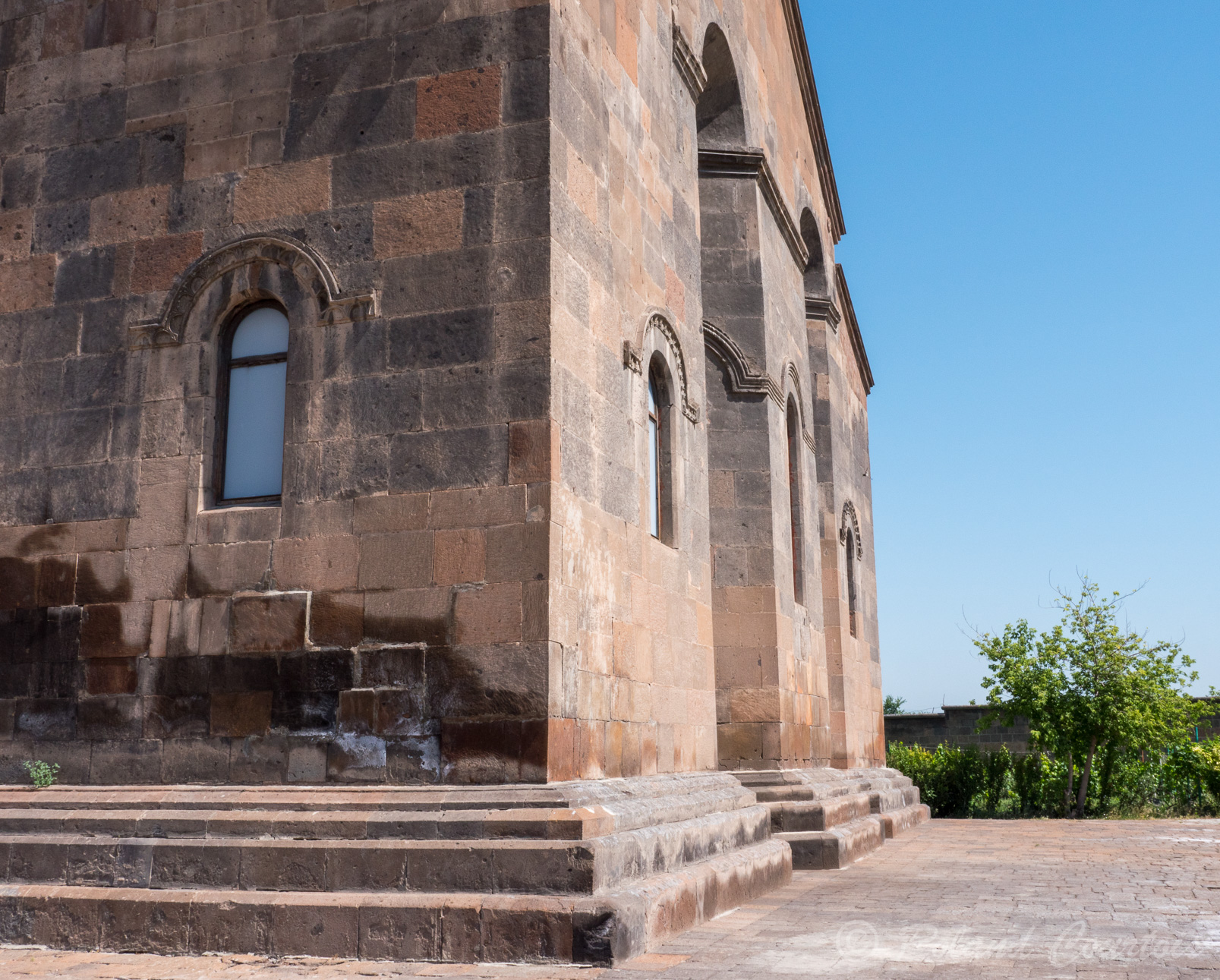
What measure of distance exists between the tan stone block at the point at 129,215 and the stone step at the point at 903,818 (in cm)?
1025

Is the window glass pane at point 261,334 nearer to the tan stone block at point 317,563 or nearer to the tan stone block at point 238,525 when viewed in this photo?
the tan stone block at point 238,525

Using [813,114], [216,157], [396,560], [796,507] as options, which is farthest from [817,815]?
[813,114]

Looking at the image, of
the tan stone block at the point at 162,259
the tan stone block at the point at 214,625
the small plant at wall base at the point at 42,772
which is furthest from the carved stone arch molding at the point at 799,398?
the small plant at wall base at the point at 42,772

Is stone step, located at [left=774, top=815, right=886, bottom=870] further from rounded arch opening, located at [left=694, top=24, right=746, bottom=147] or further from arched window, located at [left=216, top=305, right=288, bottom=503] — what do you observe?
rounded arch opening, located at [left=694, top=24, right=746, bottom=147]

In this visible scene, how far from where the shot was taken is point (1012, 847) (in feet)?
44.8

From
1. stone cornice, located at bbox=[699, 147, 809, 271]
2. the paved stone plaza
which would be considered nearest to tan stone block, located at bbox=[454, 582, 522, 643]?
the paved stone plaza

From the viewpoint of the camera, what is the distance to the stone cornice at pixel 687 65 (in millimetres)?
10438

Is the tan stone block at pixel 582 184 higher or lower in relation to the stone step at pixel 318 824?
higher

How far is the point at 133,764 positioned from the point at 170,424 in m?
2.19

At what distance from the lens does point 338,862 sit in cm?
644

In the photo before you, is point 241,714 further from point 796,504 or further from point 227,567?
point 796,504

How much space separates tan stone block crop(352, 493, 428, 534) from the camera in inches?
282

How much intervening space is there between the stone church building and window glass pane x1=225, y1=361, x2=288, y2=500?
3 centimetres

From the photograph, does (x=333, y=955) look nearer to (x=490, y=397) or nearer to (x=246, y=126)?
(x=490, y=397)
